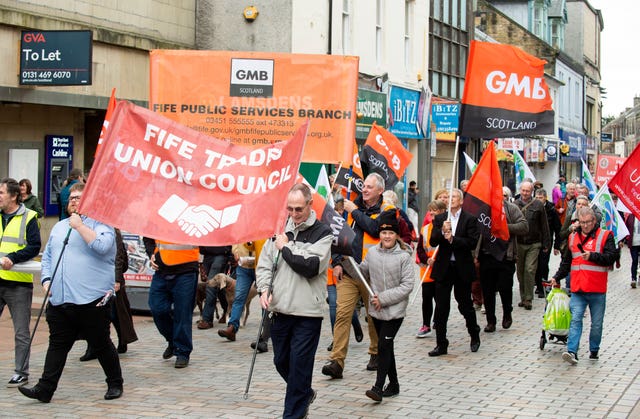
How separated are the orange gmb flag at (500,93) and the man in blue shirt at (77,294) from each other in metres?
5.09

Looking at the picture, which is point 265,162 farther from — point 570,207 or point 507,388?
point 570,207

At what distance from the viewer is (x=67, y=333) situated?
28.2 feet

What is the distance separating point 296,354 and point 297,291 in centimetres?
48

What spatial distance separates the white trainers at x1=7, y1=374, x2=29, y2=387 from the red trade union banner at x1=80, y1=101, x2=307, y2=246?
6.31ft

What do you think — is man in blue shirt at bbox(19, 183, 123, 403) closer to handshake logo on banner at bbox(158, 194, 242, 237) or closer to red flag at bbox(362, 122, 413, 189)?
handshake logo on banner at bbox(158, 194, 242, 237)

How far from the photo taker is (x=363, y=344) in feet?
39.2

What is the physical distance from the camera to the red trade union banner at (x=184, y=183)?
27.1 feet

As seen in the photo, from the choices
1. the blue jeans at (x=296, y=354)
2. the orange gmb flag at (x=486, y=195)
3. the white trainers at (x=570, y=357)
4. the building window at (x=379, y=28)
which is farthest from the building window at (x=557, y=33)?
the blue jeans at (x=296, y=354)

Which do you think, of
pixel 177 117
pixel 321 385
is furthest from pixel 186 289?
pixel 177 117

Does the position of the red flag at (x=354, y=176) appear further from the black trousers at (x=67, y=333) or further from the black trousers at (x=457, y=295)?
the black trousers at (x=67, y=333)

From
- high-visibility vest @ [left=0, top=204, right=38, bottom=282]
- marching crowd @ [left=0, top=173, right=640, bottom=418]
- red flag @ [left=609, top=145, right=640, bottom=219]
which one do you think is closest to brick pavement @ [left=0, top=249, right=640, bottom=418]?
marching crowd @ [left=0, top=173, right=640, bottom=418]

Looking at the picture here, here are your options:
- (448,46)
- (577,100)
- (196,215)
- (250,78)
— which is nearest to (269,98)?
(250,78)

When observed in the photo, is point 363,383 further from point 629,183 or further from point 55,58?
point 55,58

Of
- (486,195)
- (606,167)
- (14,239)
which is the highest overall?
(606,167)
